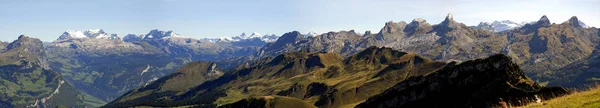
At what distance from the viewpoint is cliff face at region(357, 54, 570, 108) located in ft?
369

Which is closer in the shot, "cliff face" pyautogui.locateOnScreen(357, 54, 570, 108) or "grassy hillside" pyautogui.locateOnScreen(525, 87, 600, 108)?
"grassy hillside" pyautogui.locateOnScreen(525, 87, 600, 108)

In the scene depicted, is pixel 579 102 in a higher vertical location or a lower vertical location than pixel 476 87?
lower

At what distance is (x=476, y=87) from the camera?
438 feet

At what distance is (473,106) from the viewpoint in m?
120

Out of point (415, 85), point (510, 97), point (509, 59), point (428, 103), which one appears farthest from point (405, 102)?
point (510, 97)

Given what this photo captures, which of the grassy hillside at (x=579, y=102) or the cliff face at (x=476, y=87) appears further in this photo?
the cliff face at (x=476, y=87)

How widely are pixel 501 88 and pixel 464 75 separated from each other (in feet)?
90.3

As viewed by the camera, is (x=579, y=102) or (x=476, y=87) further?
(x=476, y=87)

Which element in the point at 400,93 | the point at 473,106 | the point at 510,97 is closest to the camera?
the point at 510,97

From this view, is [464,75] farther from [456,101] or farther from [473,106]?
[473,106]

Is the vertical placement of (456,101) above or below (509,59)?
below

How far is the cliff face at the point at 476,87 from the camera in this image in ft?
369

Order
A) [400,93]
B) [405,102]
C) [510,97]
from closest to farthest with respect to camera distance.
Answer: [510,97] → [405,102] → [400,93]

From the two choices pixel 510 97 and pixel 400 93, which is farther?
pixel 400 93
